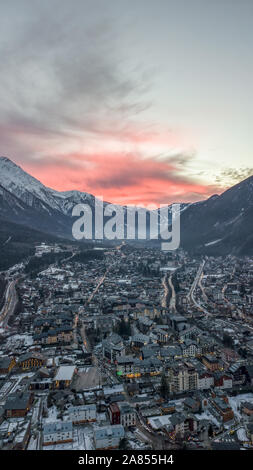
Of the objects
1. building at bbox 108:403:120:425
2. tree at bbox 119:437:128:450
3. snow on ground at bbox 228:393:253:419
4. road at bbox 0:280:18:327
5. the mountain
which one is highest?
the mountain

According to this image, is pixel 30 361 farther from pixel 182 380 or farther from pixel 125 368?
pixel 182 380

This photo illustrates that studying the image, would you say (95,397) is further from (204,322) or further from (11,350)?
(204,322)

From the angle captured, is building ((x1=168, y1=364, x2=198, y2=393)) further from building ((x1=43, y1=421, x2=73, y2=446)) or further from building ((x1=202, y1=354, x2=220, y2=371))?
building ((x1=43, y1=421, x2=73, y2=446))

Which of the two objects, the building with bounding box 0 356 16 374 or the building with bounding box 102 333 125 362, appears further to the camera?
the building with bounding box 102 333 125 362

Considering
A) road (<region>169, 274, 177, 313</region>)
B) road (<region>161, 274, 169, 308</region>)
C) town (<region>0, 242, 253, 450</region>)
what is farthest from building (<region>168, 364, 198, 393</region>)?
road (<region>161, 274, 169, 308</region>)

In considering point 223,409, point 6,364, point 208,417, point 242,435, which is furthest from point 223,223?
point 242,435

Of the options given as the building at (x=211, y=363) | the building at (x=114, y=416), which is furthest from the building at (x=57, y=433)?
the building at (x=211, y=363)
